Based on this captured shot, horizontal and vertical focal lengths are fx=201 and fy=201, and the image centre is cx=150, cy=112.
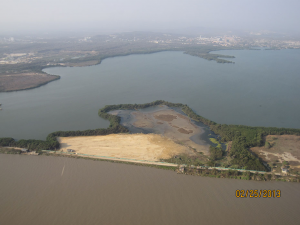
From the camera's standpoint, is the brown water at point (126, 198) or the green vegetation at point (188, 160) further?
the green vegetation at point (188, 160)

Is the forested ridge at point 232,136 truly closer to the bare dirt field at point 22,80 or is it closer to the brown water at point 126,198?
the brown water at point 126,198

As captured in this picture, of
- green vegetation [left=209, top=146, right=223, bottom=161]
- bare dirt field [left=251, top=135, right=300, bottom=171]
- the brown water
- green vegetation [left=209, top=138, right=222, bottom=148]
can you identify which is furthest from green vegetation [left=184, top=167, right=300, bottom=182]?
green vegetation [left=209, top=138, right=222, bottom=148]

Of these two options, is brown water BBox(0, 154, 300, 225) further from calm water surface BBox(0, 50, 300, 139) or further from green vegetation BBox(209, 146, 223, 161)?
calm water surface BBox(0, 50, 300, 139)

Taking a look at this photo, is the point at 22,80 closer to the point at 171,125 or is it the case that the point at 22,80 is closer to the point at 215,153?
the point at 171,125
